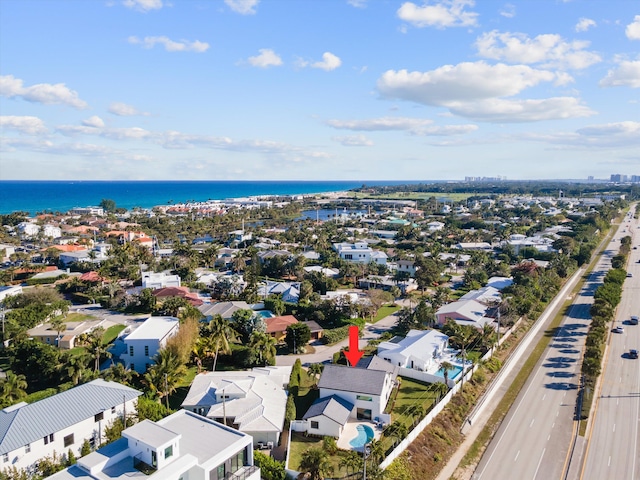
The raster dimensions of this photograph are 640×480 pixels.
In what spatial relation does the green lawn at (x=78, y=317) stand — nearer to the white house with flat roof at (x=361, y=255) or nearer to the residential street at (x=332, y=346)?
the residential street at (x=332, y=346)

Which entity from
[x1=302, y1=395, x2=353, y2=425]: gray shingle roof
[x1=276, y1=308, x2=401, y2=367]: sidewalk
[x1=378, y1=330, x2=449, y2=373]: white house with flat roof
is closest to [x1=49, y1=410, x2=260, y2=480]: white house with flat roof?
[x1=302, y1=395, x2=353, y2=425]: gray shingle roof

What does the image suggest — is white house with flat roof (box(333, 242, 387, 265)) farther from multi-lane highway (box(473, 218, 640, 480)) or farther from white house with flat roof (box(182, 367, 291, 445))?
white house with flat roof (box(182, 367, 291, 445))

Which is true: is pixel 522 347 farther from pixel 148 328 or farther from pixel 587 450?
pixel 148 328

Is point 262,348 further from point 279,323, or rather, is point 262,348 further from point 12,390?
point 12,390

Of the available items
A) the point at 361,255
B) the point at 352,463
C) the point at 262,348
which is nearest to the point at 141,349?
the point at 262,348

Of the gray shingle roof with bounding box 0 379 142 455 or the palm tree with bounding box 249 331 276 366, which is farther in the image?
the palm tree with bounding box 249 331 276 366

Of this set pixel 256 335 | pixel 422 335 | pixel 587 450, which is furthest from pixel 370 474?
pixel 422 335
